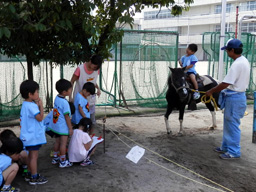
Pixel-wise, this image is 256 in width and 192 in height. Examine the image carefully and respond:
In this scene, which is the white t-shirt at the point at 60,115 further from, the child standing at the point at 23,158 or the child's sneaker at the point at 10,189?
the child's sneaker at the point at 10,189

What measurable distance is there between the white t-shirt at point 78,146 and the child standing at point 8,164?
3.36 ft

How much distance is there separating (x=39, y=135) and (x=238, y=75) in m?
3.44

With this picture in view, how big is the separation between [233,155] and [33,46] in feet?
13.3

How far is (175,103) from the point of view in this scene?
673cm

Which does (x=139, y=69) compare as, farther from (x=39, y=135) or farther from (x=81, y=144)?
→ (x=39, y=135)

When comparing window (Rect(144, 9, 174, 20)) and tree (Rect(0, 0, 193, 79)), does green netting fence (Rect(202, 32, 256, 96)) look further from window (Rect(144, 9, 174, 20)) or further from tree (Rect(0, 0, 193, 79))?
window (Rect(144, 9, 174, 20))

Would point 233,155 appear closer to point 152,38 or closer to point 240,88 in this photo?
point 240,88

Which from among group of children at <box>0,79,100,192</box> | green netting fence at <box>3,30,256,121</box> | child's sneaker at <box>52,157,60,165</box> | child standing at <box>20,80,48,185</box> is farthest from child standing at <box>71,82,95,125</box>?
green netting fence at <box>3,30,256,121</box>

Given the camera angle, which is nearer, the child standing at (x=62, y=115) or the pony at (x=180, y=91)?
the child standing at (x=62, y=115)

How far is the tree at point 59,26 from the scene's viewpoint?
150 inches

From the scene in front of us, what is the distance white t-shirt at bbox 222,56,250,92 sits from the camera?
16.4 ft

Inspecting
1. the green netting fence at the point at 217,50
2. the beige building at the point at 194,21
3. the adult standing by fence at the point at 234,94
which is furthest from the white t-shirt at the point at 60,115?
the beige building at the point at 194,21

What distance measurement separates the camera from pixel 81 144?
4.47 m

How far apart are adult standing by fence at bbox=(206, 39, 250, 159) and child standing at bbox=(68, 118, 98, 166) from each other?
2458 mm
